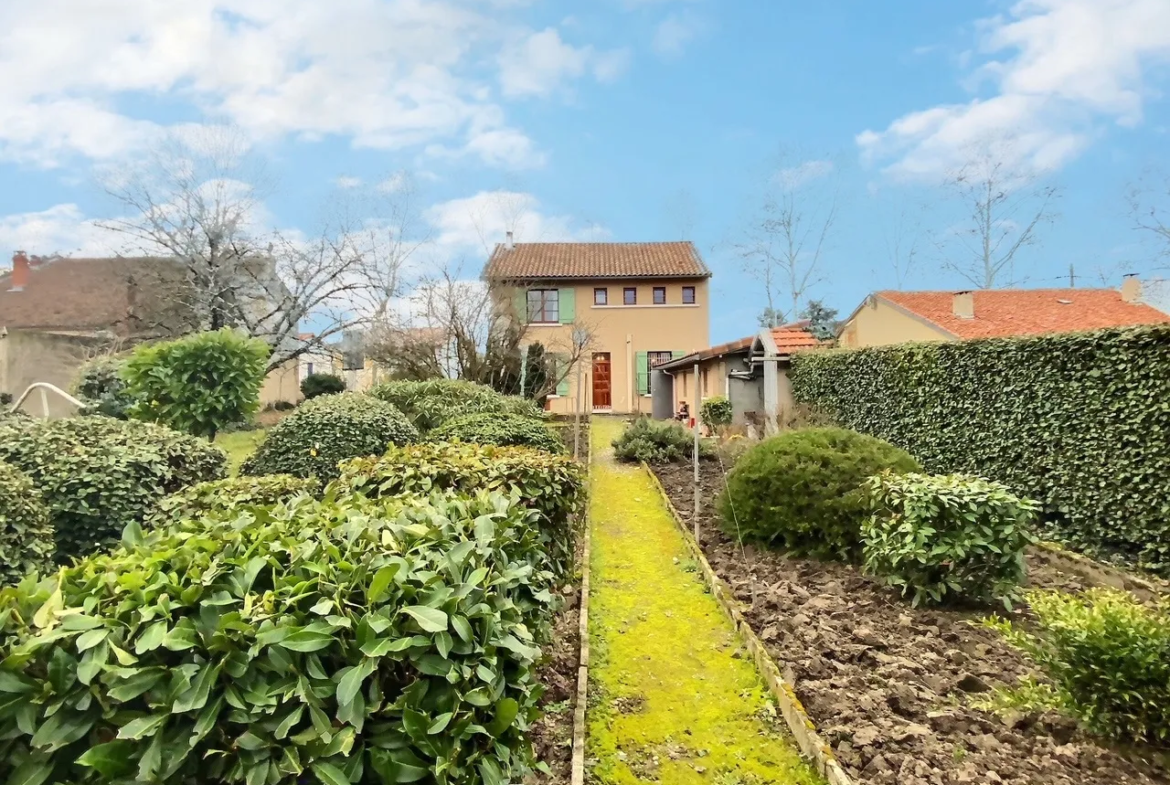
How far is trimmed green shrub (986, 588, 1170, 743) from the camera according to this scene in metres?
3.21

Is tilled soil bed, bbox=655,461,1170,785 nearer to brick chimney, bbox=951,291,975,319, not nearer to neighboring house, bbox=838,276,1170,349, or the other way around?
neighboring house, bbox=838,276,1170,349

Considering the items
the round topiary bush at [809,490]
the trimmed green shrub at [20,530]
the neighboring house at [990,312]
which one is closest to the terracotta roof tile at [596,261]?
the neighboring house at [990,312]

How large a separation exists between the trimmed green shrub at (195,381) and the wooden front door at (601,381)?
1865 centimetres

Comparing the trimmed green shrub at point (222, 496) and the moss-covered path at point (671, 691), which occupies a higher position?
the trimmed green shrub at point (222, 496)

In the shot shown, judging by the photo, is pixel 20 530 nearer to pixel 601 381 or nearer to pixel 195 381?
pixel 195 381

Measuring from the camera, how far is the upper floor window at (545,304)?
28.3 metres

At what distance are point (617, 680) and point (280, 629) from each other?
3052 mm

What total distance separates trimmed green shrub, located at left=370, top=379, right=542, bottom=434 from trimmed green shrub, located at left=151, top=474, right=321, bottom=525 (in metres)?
6.68

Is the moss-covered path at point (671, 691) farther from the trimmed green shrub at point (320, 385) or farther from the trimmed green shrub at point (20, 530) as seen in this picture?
the trimmed green shrub at point (320, 385)

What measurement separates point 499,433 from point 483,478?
452cm

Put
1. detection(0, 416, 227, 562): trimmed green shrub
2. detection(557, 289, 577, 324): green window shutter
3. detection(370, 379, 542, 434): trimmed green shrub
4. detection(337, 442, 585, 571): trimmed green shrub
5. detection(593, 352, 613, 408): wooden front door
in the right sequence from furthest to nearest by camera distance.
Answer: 1. detection(593, 352, 613, 408): wooden front door
2. detection(557, 289, 577, 324): green window shutter
3. detection(370, 379, 542, 434): trimmed green shrub
4. detection(0, 416, 227, 562): trimmed green shrub
5. detection(337, 442, 585, 571): trimmed green shrub

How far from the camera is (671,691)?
4.40 metres

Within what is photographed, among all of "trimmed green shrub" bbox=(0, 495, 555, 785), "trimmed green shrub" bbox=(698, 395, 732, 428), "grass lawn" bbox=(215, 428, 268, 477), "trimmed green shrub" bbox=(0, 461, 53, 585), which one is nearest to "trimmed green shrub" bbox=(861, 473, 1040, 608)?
"trimmed green shrub" bbox=(0, 495, 555, 785)

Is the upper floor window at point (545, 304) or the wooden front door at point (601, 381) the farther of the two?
the wooden front door at point (601, 381)
